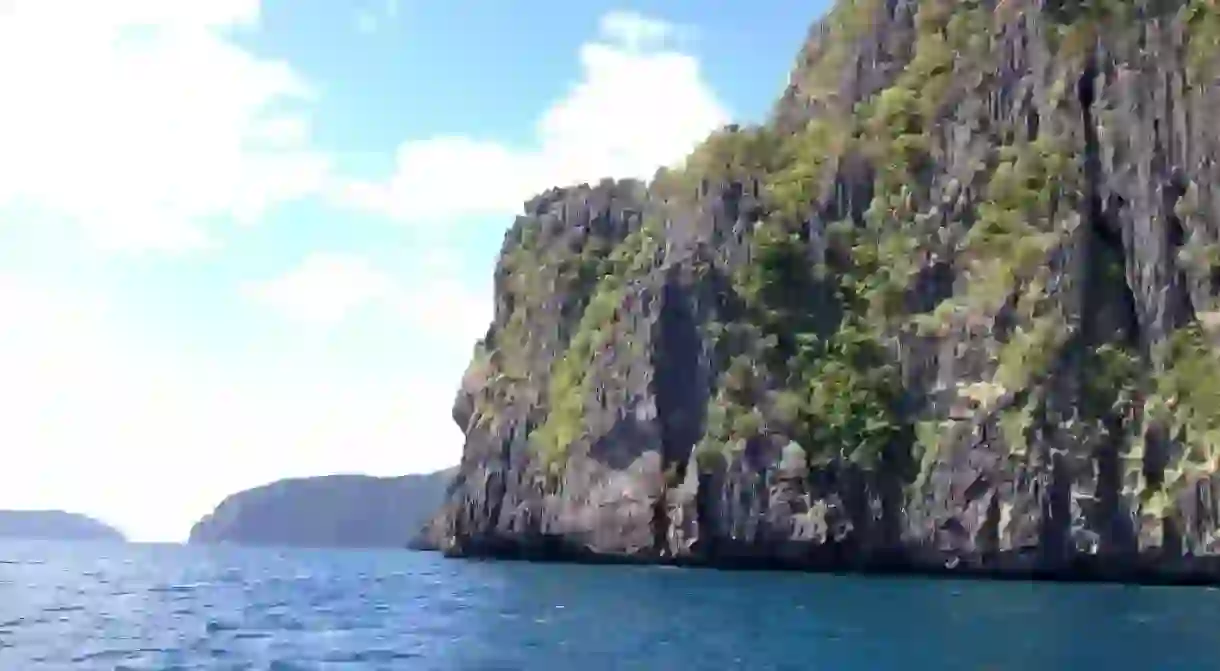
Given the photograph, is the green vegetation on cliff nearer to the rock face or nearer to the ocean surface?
the rock face

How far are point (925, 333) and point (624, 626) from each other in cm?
5482

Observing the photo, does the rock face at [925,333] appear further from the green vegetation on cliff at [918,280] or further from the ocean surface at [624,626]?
the ocean surface at [624,626]

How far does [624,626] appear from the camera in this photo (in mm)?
48562

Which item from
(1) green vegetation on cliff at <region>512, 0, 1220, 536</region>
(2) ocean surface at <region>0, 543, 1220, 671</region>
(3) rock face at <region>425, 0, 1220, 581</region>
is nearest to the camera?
(2) ocean surface at <region>0, 543, 1220, 671</region>

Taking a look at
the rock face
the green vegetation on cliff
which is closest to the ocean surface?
the rock face

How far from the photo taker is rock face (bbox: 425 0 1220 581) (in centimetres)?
8362

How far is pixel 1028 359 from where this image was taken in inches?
3452

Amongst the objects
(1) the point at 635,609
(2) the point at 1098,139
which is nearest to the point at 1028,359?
(2) the point at 1098,139

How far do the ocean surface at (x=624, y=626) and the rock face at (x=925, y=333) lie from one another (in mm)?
9614

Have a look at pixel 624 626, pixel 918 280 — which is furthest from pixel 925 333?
pixel 624 626

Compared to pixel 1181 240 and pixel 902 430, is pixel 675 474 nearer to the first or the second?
pixel 902 430

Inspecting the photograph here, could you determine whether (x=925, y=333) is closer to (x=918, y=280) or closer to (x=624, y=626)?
(x=918, y=280)

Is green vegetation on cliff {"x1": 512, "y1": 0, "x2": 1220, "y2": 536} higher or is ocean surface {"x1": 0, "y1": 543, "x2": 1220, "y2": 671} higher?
green vegetation on cliff {"x1": 512, "y1": 0, "x2": 1220, "y2": 536}

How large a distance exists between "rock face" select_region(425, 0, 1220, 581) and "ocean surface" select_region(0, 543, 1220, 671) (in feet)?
31.5
